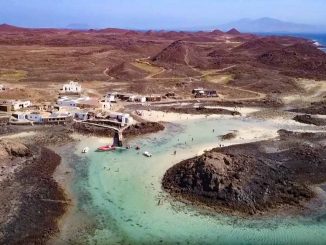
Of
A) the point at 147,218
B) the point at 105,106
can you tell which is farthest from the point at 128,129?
the point at 147,218

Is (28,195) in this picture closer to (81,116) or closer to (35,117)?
(35,117)

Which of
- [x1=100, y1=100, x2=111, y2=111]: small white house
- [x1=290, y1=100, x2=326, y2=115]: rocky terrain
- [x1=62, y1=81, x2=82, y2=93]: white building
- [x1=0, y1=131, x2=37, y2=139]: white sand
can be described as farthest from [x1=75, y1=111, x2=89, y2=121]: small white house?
[x1=290, y1=100, x2=326, y2=115]: rocky terrain

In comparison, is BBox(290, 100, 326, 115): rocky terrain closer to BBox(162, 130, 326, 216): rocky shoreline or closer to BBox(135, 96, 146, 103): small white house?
BBox(135, 96, 146, 103): small white house

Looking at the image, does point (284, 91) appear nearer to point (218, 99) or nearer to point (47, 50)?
point (218, 99)

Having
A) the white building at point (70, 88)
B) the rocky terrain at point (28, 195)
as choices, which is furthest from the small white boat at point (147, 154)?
the white building at point (70, 88)

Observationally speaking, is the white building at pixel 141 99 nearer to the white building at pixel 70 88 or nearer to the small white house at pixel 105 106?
the small white house at pixel 105 106

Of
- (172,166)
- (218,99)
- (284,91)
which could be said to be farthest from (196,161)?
(284,91)
